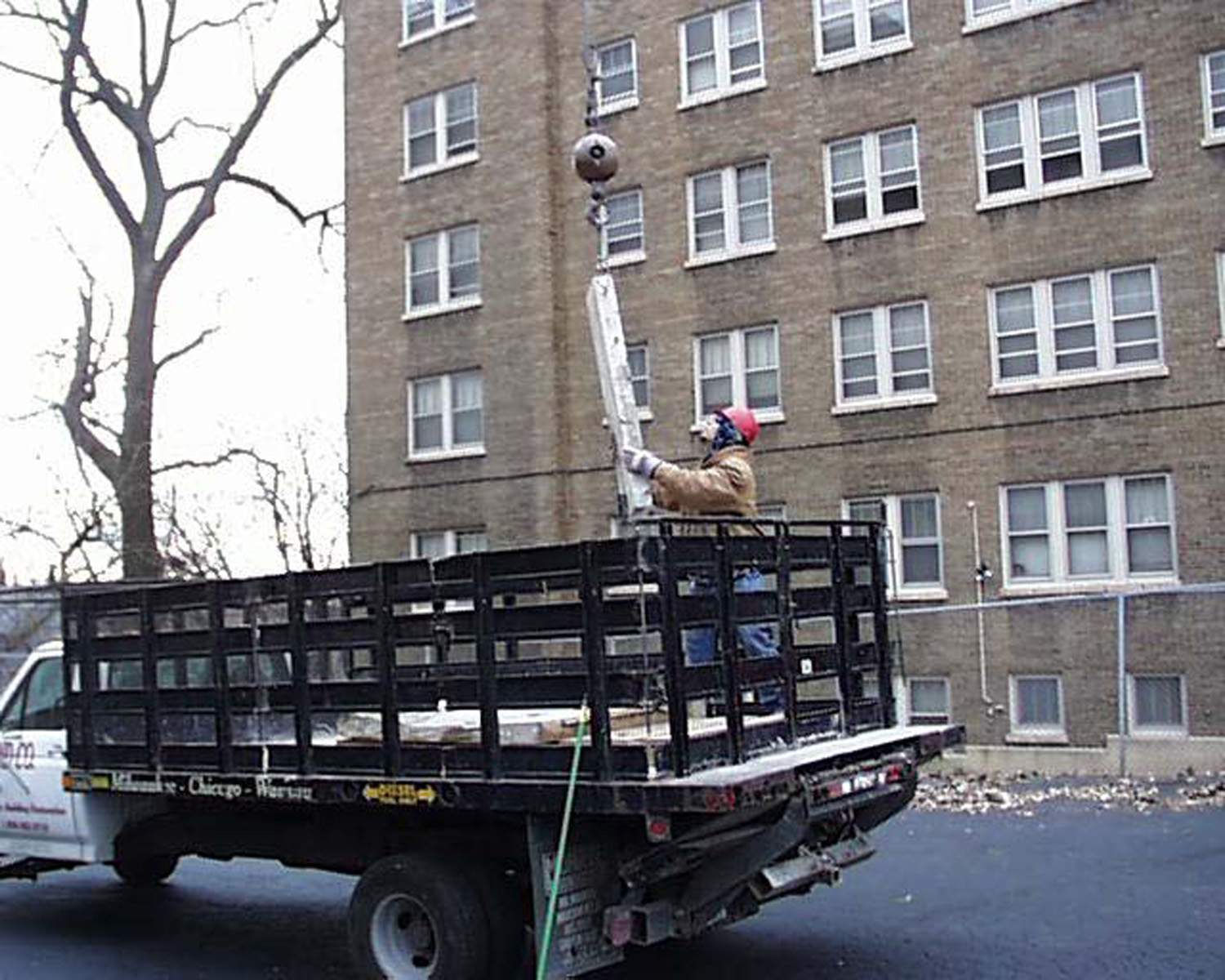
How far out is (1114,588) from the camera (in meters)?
19.4

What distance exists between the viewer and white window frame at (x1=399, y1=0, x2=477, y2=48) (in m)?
25.9

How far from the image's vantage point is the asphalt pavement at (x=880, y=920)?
297 inches

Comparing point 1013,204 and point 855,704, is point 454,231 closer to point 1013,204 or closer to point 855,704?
point 1013,204

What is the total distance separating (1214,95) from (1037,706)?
28.1ft

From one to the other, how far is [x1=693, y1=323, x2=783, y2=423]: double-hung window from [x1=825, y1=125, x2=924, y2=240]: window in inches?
80.0

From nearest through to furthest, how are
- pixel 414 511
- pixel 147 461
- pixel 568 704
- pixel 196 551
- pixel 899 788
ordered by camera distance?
pixel 568 704, pixel 899 788, pixel 414 511, pixel 147 461, pixel 196 551

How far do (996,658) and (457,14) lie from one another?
49.2ft

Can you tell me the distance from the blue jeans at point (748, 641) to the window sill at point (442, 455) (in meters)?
17.9

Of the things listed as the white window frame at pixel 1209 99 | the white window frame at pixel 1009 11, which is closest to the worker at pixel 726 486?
the white window frame at pixel 1209 99

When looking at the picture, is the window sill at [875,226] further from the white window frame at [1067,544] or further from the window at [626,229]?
the white window frame at [1067,544]

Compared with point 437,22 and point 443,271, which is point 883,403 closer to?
point 443,271

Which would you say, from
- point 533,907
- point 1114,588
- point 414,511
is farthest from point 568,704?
point 414,511

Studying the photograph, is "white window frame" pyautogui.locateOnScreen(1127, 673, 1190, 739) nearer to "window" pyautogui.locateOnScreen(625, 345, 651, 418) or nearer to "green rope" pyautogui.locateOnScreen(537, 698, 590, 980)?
"window" pyautogui.locateOnScreen(625, 345, 651, 418)

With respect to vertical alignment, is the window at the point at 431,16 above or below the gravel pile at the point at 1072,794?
above
